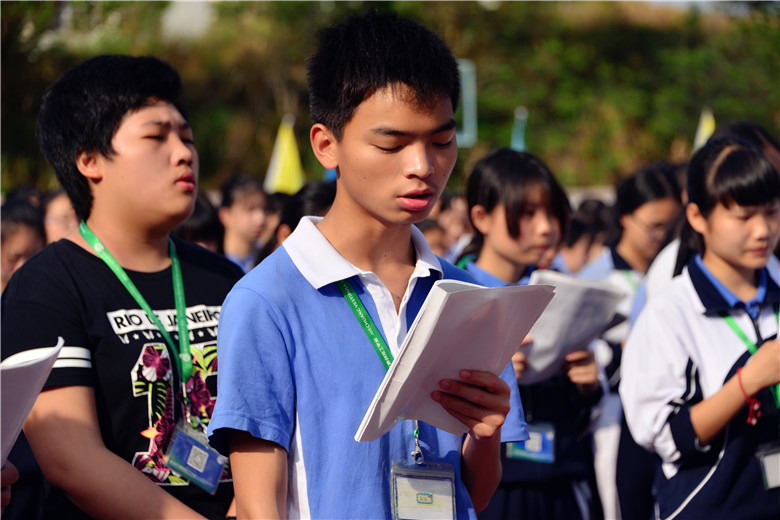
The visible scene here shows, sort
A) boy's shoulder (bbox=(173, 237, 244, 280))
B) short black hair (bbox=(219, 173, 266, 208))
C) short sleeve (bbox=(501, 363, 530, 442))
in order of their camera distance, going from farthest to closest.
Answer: short black hair (bbox=(219, 173, 266, 208)) → boy's shoulder (bbox=(173, 237, 244, 280)) → short sleeve (bbox=(501, 363, 530, 442))

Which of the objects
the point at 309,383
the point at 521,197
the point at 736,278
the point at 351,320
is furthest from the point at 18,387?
the point at 736,278

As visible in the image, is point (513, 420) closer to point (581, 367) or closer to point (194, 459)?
point (194, 459)

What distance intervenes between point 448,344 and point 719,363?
5.02 ft

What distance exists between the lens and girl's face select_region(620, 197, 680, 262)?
5113mm

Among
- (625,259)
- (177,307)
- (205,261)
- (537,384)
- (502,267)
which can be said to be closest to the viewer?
(177,307)

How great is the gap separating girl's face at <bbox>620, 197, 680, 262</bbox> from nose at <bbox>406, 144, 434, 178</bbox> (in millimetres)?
3541

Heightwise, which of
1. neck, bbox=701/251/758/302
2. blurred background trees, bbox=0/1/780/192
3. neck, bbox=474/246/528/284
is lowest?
neck, bbox=701/251/758/302

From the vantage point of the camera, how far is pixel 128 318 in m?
2.31

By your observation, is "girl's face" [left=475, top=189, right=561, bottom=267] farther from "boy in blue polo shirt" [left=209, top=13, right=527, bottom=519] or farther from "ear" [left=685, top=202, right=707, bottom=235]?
"boy in blue polo shirt" [left=209, top=13, right=527, bottom=519]

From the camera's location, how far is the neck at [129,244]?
8.04 feet

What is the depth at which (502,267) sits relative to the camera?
3549 mm

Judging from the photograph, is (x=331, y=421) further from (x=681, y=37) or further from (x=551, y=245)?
(x=681, y=37)

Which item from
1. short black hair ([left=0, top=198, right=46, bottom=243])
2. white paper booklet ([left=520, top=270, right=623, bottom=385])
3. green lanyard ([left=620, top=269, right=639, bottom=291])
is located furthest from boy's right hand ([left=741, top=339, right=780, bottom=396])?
short black hair ([left=0, top=198, right=46, bottom=243])

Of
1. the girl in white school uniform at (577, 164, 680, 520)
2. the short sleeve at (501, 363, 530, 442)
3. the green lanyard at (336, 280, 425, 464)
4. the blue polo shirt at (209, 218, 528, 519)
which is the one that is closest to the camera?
the blue polo shirt at (209, 218, 528, 519)
